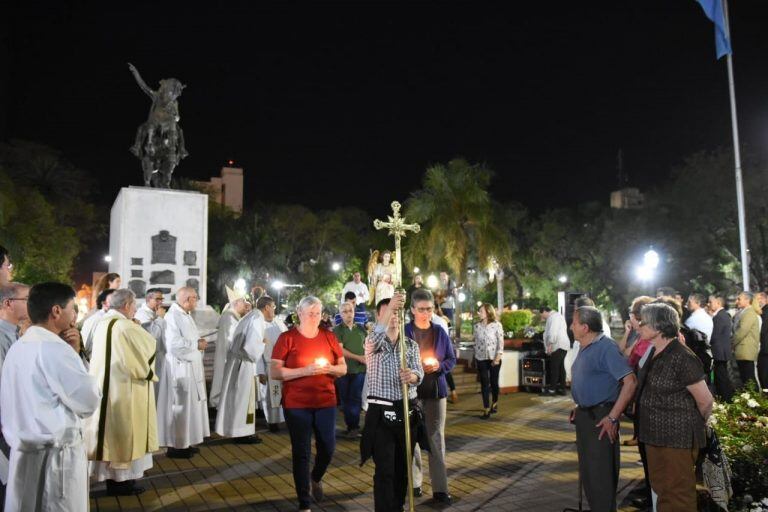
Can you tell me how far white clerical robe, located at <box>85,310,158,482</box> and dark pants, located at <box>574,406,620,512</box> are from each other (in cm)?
444

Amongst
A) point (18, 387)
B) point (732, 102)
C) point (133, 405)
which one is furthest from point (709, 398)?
point (732, 102)

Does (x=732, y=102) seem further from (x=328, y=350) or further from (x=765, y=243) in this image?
(x=765, y=243)

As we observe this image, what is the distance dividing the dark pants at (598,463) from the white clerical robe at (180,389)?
512 centimetres

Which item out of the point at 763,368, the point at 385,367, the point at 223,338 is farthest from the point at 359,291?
the point at 385,367

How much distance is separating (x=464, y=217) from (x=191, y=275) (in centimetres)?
1098

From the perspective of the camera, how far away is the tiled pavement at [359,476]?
623cm

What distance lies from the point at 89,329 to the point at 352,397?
13.6ft

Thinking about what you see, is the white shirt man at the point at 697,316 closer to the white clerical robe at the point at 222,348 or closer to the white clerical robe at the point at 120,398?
the white clerical robe at the point at 222,348

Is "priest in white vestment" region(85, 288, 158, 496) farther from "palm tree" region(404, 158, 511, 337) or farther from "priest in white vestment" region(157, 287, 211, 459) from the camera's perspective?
"palm tree" region(404, 158, 511, 337)

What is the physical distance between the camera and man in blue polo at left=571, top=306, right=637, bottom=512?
5.14 metres

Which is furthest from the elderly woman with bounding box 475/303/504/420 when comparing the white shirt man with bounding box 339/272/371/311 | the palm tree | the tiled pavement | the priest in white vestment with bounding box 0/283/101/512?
the palm tree

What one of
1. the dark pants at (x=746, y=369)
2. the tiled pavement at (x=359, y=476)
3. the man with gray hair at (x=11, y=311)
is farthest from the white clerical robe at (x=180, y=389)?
the dark pants at (x=746, y=369)

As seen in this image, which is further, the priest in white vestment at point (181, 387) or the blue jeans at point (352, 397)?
the blue jeans at point (352, 397)

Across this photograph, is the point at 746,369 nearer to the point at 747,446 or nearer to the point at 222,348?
the point at 747,446
